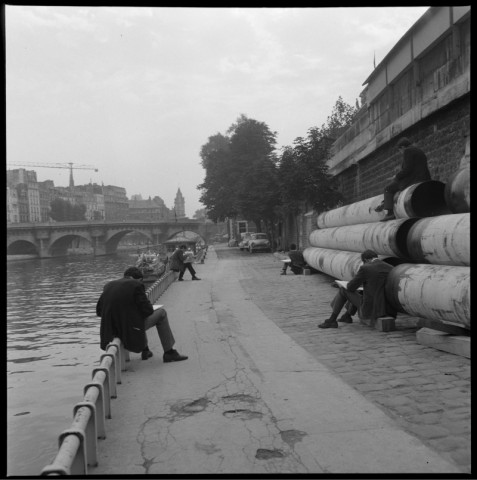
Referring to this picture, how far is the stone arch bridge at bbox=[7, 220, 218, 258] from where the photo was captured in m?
73.3

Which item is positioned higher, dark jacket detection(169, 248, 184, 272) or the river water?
dark jacket detection(169, 248, 184, 272)

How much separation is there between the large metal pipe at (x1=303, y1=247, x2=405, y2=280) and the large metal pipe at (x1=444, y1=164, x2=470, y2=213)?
259 centimetres

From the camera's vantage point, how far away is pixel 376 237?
10.4 meters

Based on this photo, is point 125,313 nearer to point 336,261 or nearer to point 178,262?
point 336,261

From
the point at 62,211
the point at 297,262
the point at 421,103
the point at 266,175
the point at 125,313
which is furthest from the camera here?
the point at 62,211

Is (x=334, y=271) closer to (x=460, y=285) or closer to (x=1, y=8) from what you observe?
(x=460, y=285)

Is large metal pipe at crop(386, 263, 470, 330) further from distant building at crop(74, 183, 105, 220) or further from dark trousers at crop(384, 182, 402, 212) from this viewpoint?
distant building at crop(74, 183, 105, 220)

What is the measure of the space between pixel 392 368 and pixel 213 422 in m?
2.63

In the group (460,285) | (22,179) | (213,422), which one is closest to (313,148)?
(460,285)

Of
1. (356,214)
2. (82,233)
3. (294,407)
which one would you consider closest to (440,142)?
(356,214)

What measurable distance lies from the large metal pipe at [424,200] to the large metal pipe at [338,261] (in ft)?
3.65

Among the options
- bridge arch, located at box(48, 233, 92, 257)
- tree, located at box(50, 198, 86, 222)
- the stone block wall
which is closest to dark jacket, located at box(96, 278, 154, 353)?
the stone block wall

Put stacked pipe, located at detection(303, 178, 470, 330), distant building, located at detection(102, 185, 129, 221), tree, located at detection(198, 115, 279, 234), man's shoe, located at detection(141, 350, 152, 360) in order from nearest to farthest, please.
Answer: stacked pipe, located at detection(303, 178, 470, 330) → man's shoe, located at detection(141, 350, 152, 360) → tree, located at detection(198, 115, 279, 234) → distant building, located at detection(102, 185, 129, 221)

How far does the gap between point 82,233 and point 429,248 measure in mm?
77467
